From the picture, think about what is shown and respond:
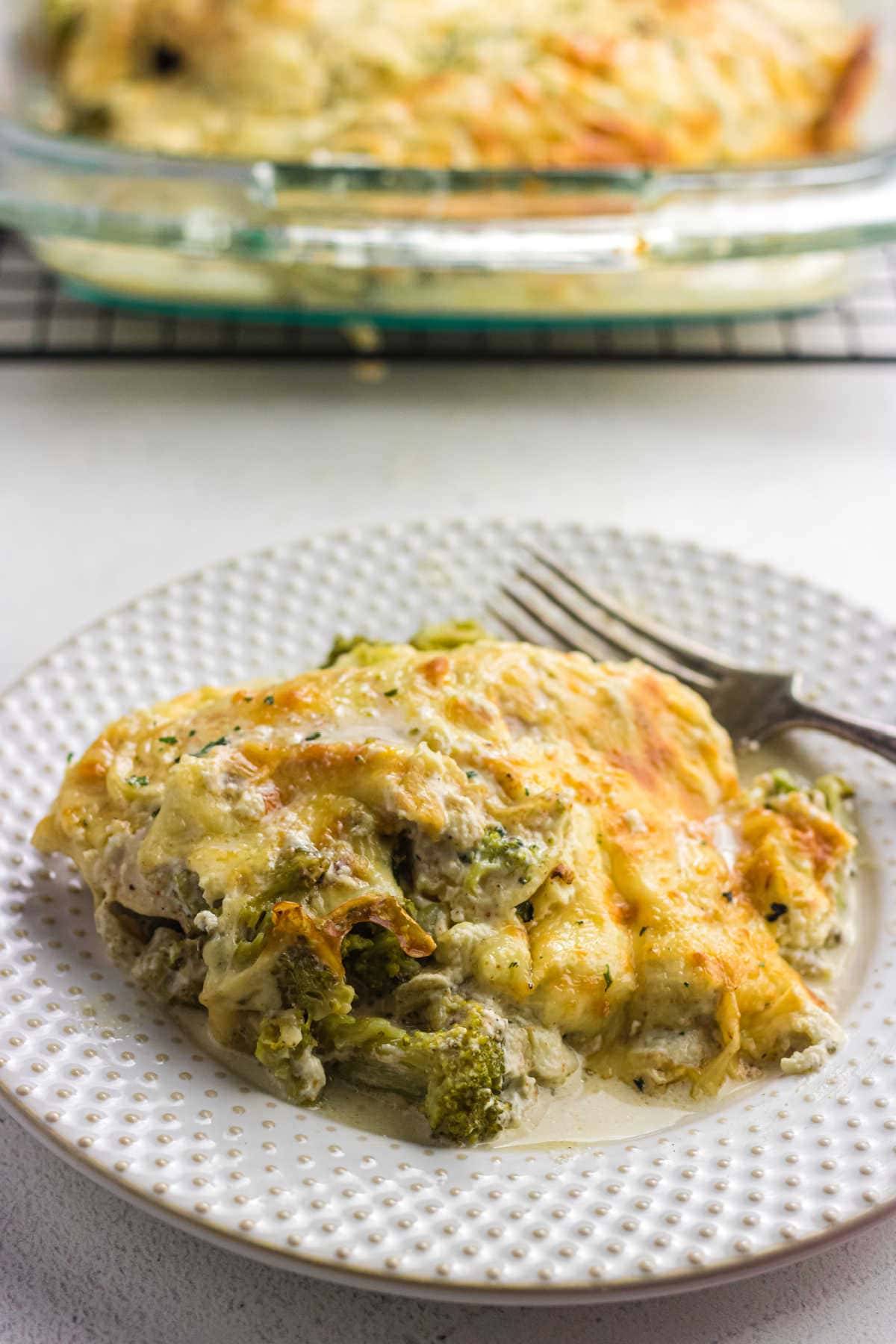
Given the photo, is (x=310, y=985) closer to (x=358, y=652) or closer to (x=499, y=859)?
(x=499, y=859)

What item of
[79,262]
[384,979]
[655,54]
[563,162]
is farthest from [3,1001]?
[655,54]

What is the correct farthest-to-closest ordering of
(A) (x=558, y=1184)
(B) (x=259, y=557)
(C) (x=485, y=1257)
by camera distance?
(B) (x=259, y=557), (A) (x=558, y=1184), (C) (x=485, y=1257)

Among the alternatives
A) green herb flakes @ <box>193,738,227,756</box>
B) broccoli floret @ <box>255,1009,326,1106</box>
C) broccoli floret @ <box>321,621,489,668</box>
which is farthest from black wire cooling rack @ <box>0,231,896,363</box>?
broccoli floret @ <box>255,1009,326,1106</box>

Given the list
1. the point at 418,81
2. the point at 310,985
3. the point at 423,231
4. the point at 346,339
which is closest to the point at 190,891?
the point at 310,985

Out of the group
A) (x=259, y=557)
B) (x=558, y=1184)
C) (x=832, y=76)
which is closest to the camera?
(x=558, y=1184)

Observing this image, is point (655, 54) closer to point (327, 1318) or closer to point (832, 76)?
point (832, 76)

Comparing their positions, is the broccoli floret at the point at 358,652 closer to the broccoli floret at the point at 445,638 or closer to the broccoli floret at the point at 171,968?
the broccoli floret at the point at 445,638
